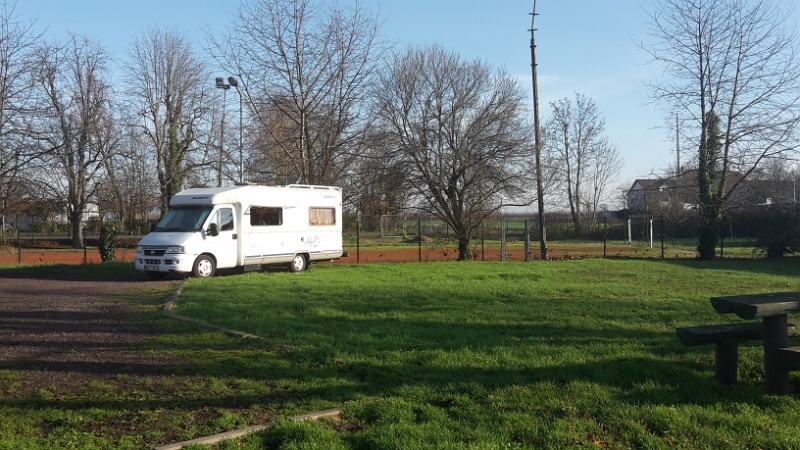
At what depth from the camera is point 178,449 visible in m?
4.17

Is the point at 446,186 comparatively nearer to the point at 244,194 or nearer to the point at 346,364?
the point at 244,194

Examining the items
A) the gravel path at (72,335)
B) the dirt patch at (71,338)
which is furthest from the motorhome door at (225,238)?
the dirt patch at (71,338)

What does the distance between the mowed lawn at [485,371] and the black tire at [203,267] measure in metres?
4.25

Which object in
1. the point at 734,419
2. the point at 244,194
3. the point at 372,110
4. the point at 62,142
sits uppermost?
the point at 372,110

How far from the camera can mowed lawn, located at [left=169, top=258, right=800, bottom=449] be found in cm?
451

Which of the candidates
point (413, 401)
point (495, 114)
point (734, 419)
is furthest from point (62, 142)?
point (734, 419)

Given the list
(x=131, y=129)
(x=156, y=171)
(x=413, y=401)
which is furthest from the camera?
(x=156, y=171)

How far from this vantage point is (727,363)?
5.74 m

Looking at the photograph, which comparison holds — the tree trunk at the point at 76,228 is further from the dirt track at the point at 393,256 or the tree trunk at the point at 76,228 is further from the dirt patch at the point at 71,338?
the dirt patch at the point at 71,338

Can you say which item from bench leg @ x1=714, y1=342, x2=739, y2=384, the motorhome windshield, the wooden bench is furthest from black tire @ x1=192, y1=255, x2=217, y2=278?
bench leg @ x1=714, y1=342, x2=739, y2=384

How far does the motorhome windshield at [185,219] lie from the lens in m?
16.3

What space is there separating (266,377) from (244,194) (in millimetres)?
11767

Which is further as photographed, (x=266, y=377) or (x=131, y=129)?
(x=131, y=129)

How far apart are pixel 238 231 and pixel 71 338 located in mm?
9430
